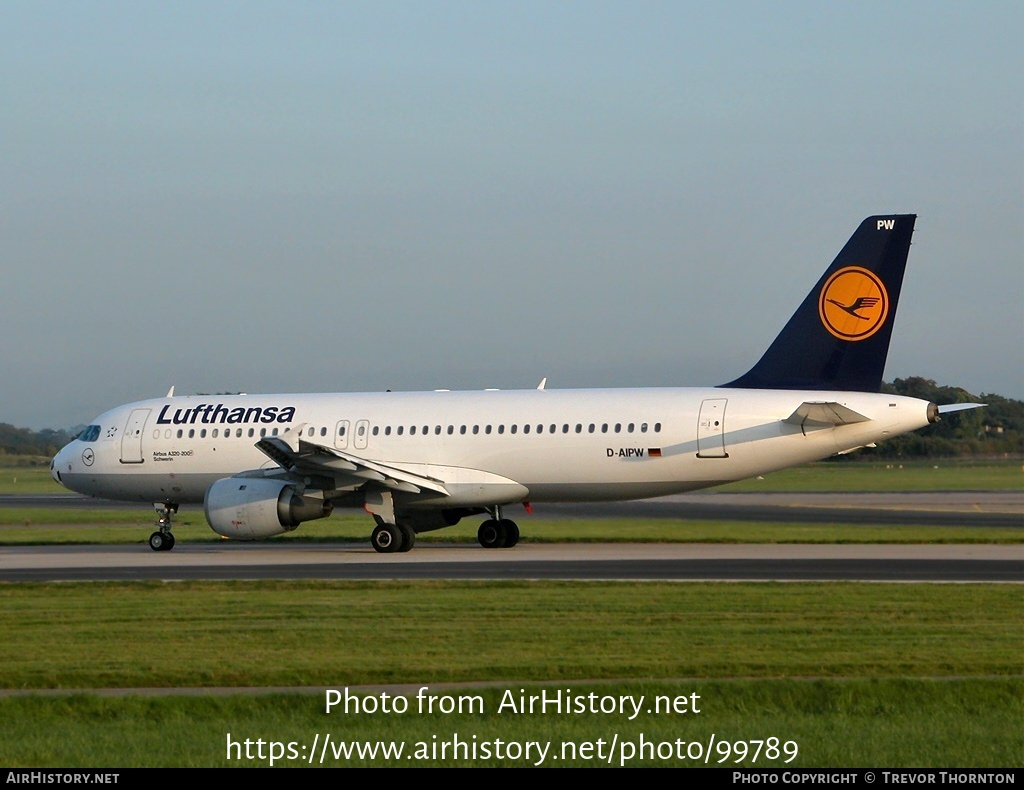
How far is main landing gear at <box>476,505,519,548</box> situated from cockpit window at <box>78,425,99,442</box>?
1135cm

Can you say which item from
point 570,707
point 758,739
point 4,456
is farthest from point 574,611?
point 4,456

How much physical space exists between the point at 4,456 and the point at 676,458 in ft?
221

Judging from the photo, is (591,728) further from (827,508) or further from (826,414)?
(827,508)

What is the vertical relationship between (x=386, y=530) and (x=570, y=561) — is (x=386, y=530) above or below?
below

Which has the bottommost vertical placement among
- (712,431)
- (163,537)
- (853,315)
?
(163,537)

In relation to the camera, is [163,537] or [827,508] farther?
[827,508]

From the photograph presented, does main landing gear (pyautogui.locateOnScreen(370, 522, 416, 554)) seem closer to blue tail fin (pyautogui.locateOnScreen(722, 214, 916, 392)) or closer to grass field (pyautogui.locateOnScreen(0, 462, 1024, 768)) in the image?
grass field (pyautogui.locateOnScreen(0, 462, 1024, 768))

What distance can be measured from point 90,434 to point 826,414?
19467 millimetres

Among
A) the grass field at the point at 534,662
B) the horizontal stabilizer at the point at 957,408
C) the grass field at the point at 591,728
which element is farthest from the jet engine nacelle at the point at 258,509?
the grass field at the point at 591,728

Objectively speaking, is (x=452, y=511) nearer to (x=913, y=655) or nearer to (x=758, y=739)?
(x=913, y=655)

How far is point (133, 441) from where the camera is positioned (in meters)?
36.2

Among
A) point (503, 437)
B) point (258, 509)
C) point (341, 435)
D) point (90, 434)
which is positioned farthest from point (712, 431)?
point (90, 434)

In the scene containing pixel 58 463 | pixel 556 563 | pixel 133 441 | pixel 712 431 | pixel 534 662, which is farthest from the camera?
pixel 58 463

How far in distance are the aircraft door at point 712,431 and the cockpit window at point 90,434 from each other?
16.4 metres
